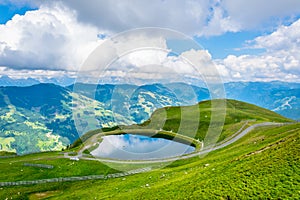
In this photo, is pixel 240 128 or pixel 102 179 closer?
pixel 102 179

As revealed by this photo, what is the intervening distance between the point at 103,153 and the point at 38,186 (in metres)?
36.8

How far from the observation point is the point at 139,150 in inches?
4291

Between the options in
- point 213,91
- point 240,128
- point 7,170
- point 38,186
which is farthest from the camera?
point 240,128

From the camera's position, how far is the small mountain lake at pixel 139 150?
100938 mm

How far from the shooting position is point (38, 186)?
236ft

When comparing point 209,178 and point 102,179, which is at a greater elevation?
point 209,178

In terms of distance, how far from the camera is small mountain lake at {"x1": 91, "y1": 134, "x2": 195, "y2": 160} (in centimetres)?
10094

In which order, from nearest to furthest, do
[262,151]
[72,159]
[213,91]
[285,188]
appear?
1. [285,188]
2. [262,151]
3. [213,91]
4. [72,159]

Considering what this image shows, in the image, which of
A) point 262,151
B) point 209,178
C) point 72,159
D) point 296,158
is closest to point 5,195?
point 72,159

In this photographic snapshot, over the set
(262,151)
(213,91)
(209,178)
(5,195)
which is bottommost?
(5,195)

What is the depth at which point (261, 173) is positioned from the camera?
33125 millimetres

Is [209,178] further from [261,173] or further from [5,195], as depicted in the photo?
[5,195]

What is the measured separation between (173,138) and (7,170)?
8364 centimetres

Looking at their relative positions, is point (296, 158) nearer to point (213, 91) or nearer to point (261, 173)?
point (261, 173)
